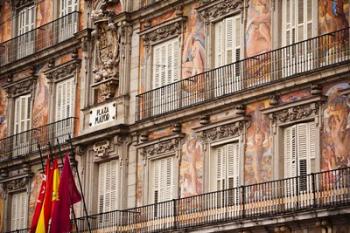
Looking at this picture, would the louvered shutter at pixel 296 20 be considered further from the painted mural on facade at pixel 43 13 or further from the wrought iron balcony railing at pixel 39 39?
the painted mural on facade at pixel 43 13

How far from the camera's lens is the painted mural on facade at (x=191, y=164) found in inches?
1533

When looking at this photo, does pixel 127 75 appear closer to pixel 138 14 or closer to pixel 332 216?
pixel 138 14

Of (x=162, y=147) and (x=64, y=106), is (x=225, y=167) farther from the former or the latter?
(x=64, y=106)

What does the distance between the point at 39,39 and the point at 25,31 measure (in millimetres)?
1736

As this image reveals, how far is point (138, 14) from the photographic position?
1672 inches

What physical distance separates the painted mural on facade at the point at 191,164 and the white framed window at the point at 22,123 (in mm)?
9449

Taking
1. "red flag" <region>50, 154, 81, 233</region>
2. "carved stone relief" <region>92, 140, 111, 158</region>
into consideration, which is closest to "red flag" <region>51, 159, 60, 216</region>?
"red flag" <region>50, 154, 81, 233</region>

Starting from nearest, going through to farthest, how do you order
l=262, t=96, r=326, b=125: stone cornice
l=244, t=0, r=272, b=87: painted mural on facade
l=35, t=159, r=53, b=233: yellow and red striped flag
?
l=262, t=96, r=326, b=125: stone cornice → l=244, t=0, r=272, b=87: painted mural on facade → l=35, t=159, r=53, b=233: yellow and red striped flag

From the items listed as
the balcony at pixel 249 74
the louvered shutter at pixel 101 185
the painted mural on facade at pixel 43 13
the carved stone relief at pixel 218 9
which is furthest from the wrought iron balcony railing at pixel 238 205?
the painted mural on facade at pixel 43 13

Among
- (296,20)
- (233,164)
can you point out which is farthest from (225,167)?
(296,20)

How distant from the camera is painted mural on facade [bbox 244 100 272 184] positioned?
36.4 meters

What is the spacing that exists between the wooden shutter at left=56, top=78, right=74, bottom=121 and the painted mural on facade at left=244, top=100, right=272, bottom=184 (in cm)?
1014

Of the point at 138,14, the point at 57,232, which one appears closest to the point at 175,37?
the point at 138,14

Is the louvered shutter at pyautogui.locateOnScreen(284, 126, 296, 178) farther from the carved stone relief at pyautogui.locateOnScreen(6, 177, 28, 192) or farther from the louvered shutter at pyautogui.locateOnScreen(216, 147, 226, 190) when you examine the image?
the carved stone relief at pyautogui.locateOnScreen(6, 177, 28, 192)
